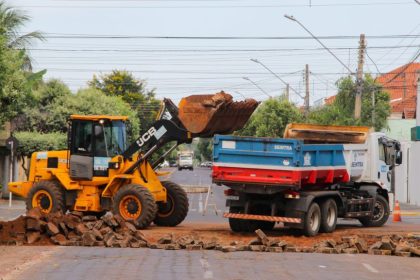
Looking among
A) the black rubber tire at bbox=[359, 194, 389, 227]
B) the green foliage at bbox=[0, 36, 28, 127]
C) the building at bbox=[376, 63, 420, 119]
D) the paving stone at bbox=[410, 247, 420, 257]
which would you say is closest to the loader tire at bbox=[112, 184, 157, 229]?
the green foliage at bbox=[0, 36, 28, 127]

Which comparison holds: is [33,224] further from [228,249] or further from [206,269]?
[206,269]

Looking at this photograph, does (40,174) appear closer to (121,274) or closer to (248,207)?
(248,207)

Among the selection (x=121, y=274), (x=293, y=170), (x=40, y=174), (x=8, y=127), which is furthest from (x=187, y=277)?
(x=8, y=127)

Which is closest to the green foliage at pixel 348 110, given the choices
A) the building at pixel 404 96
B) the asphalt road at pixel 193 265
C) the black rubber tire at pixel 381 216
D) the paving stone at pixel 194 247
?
the building at pixel 404 96

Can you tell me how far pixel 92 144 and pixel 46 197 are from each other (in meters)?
2.02

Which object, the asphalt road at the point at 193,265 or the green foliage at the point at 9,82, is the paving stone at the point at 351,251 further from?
the green foliage at the point at 9,82

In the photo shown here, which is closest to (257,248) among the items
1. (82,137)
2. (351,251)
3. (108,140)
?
(351,251)

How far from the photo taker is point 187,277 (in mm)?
Result: 14414

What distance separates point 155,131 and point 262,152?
3.76 m

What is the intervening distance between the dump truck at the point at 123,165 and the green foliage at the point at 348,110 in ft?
66.1

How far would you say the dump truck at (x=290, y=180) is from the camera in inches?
885

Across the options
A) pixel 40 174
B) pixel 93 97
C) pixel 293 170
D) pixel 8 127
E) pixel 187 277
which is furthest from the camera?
pixel 93 97

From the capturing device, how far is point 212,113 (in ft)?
78.2

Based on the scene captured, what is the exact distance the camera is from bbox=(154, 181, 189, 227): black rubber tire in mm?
26047
